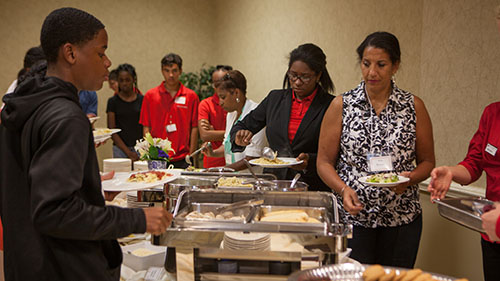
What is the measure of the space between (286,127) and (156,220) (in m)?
1.31

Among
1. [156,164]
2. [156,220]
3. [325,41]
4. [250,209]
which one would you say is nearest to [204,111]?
[156,164]

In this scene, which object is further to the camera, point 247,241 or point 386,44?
point 386,44

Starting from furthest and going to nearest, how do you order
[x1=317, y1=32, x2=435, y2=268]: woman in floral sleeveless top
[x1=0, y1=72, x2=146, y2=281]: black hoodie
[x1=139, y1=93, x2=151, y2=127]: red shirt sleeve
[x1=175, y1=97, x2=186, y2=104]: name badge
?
1. [x1=139, y1=93, x2=151, y2=127]: red shirt sleeve
2. [x1=175, y1=97, x2=186, y2=104]: name badge
3. [x1=317, y1=32, x2=435, y2=268]: woman in floral sleeveless top
4. [x1=0, y1=72, x2=146, y2=281]: black hoodie

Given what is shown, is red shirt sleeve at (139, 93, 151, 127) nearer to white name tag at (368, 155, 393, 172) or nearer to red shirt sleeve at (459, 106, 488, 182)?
white name tag at (368, 155, 393, 172)

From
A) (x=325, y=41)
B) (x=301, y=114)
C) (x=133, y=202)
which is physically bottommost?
(x=133, y=202)

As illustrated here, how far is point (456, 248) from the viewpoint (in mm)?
2426

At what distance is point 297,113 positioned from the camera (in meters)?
2.28

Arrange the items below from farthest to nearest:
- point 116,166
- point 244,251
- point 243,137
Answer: point 116,166 → point 243,137 → point 244,251

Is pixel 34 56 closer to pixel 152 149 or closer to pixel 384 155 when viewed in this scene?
pixel 152 149

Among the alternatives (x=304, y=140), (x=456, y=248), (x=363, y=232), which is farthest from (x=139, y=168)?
(x=456, y=248)

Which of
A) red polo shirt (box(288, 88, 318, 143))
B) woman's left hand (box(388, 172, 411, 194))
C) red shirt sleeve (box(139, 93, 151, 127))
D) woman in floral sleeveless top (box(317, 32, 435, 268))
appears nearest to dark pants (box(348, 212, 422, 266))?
woman in floral sleeveless top (box(317, 32, 435, 268))

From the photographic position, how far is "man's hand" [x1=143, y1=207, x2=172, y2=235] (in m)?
1.03

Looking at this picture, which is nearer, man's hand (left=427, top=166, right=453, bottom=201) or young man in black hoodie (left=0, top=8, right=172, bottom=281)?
young man in black hoodie (left=0, top=8, right=172, bottom=281)

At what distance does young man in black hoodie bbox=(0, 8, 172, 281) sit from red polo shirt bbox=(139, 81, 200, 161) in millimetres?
2955
